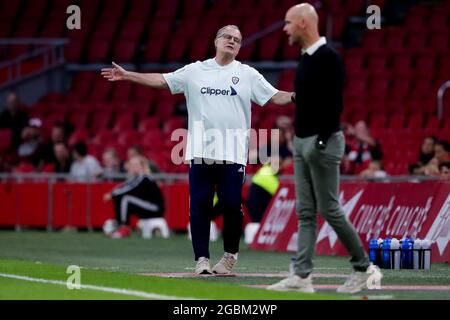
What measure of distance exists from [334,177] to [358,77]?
17.0 metres

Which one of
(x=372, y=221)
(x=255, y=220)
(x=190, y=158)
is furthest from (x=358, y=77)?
(x=190, y=158)

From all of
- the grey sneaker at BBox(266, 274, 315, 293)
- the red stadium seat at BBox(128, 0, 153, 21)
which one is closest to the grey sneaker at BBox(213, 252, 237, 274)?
the grey sneaker at BBox(266, 274, 315, 293)

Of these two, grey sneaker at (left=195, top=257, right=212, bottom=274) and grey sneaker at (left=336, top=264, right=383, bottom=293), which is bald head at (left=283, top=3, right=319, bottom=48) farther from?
grey sneaker at (left=195, top=257, right=212, bottom=274)

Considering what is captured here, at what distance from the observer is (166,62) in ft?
103

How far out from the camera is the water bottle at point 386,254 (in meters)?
13.0

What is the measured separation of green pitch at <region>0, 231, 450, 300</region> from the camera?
949 cm

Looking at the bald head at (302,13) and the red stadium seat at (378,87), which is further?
the red stadium seat at (378,87)

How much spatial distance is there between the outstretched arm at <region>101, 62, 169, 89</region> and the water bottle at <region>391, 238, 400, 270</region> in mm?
2856

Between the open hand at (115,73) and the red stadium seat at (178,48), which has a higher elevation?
the red stadium seat at (178,48)

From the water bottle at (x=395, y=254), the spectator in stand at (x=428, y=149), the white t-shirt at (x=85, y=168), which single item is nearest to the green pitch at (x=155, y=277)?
the water bottle at (x=395, y=254)

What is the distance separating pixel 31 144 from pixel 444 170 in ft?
40.3

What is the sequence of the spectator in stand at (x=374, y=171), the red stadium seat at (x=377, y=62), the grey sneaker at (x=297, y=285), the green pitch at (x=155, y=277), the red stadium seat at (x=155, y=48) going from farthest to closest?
the red stadium seat at (x=155, y=48)
the red stadium seat at (x=377, y=62)
the spectator in stand at (x=374, y=171)
the grey sneaker at (x=297, y=285)
the green pitch at (x=155, y=277)

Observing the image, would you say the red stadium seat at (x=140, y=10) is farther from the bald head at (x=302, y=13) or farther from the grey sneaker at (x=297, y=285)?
the grey sneaker at (x=297, y=285)
